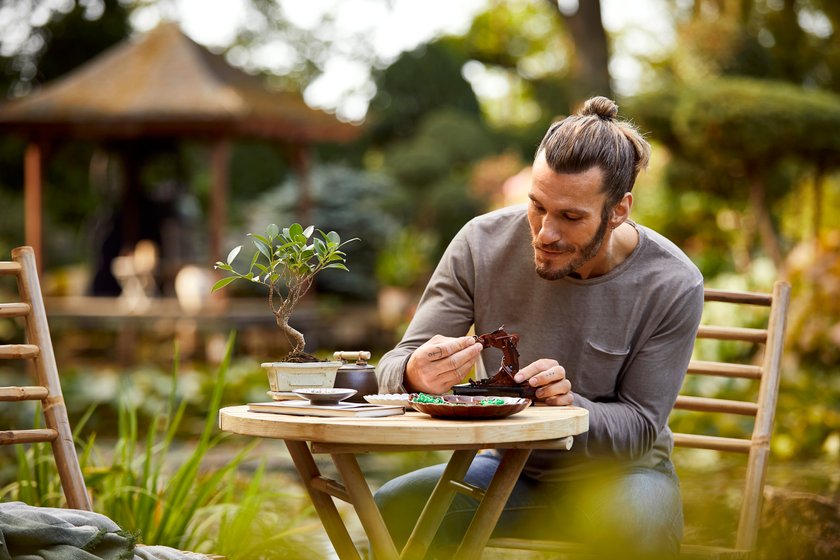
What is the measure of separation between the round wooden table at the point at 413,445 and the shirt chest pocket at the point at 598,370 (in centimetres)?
29

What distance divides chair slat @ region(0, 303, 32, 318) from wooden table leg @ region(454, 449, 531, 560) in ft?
4.53

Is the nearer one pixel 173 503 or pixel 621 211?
pixel 621 211

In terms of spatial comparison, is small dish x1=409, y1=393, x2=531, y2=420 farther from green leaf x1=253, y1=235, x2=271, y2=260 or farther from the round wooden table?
green leaf x1=253, y1=235, x2=271, y2=260

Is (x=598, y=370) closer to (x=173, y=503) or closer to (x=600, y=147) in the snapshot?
(x=600, y=147)

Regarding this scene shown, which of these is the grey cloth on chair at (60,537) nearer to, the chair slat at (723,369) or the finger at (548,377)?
the finger at (548,377)

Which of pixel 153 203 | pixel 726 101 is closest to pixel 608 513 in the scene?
pixel 726 101

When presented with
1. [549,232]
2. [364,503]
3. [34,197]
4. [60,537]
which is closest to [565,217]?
[549,232]

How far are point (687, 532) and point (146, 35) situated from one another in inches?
438

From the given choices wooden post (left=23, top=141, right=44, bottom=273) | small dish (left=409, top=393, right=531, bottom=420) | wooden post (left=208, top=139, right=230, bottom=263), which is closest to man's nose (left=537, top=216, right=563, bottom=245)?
small dish (left=409, top=393, right=531, bottom=420)

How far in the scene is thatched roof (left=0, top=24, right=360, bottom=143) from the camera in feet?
40.5

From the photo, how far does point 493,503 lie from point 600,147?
0.90 m

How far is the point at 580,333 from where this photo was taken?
3.03 meters

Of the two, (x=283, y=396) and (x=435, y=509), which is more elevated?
(x=283, y=396)

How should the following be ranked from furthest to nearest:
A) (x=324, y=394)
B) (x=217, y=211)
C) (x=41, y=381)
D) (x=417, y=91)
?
(x=417, y=91), (x=217, y=211), (x=41, y=381), (x=324, y=394)
